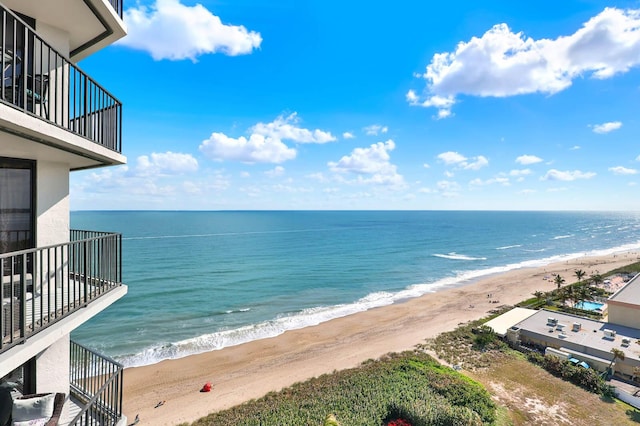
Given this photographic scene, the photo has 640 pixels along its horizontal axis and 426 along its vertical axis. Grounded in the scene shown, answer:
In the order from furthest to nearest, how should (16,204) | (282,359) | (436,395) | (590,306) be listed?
(590,306), (282,359), (436,395), (16,204)

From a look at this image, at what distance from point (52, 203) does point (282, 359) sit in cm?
1975

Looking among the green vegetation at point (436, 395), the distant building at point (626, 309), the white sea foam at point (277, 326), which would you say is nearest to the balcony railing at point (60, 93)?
the green vegetation at point (436, 395)

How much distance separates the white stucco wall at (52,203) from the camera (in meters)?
6.10

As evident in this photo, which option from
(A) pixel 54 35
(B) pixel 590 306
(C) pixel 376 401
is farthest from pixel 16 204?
(B) pixel 590 306

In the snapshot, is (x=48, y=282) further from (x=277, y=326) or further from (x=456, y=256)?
(x=456, y=256)

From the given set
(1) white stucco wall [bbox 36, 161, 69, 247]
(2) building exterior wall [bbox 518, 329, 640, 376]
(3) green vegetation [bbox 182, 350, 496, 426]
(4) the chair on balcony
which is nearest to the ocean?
(3) green vegetation [bbox 182, 350, 496, 426]

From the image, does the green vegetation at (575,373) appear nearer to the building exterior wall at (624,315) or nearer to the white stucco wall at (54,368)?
the building exterior wall at (624,315)

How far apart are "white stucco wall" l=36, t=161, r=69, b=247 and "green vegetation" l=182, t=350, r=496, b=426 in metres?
11.9

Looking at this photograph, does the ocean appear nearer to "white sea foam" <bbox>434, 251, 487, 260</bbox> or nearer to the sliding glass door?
"white sea foam" <bbox>434, 251, 487, 260</bbox>

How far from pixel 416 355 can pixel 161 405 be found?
1605 centimetres

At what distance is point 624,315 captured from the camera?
24.1 meters

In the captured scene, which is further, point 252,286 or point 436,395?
point 252,286

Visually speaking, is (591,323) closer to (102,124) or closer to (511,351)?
(511,351)

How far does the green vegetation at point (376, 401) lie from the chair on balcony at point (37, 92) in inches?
552
